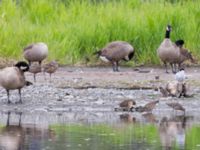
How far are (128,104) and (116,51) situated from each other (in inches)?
260

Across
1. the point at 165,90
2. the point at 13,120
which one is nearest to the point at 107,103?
the point at 165,90

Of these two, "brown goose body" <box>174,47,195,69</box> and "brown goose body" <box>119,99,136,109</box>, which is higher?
"brown goose body" <box>174,47,195,69</box>

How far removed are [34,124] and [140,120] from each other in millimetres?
1799

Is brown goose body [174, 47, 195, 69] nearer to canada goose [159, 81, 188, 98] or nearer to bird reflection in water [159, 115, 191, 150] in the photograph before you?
canada goose [159, 81, 188, 98]

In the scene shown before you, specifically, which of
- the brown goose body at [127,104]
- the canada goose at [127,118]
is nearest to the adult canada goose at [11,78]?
the brown goose body at [127,104]

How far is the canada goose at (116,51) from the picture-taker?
21.1m

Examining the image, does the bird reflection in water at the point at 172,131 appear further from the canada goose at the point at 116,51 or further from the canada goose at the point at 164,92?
the canada goose at the point at 116,51

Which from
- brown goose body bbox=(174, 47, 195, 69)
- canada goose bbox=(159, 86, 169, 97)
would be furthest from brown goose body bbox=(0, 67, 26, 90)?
brown goose body bbox=(174, 47, 195, 69)

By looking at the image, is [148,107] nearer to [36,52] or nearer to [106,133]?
[106,133]

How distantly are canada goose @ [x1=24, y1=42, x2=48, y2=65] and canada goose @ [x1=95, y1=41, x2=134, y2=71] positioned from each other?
155 centimetres

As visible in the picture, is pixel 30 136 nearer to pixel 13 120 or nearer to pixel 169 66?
pixel 13 120

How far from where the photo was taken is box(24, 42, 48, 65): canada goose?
20.4m

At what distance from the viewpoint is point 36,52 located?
20.4 meters

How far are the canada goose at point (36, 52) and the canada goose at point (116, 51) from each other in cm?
155
